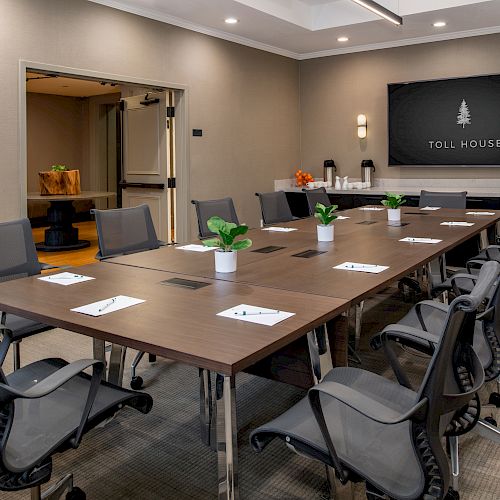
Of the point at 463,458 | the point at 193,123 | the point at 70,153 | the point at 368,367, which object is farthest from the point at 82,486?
the point at 70,153

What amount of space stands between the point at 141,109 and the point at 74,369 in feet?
18.4

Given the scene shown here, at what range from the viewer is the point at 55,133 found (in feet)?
38.0

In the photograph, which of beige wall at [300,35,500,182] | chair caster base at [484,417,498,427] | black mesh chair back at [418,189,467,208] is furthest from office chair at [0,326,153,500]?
beige wall at [300,35,500,182]

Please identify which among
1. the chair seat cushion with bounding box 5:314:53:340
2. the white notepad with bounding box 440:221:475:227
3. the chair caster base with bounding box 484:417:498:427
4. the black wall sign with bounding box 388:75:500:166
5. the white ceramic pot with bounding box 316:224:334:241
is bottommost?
the chair caster base with bounding box 484:417:498:427

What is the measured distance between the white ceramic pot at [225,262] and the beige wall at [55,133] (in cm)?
952

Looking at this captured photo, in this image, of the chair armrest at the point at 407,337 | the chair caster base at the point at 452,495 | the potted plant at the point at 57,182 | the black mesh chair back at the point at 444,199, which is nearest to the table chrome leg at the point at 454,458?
the chair caster base at the point at 452,495

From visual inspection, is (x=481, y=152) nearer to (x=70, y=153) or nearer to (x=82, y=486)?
(x=82, y=486)

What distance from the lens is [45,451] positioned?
152 centimetres

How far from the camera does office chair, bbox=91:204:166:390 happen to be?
11.0 feet

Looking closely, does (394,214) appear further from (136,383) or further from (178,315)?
(178,315)

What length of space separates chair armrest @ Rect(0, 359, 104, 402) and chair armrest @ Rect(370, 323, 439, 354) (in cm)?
102

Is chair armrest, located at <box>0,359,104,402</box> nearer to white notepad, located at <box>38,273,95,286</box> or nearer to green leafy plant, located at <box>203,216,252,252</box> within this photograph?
white notepad, located at <box>38,273,95,286</box>

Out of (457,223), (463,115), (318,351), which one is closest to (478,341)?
(318,351)

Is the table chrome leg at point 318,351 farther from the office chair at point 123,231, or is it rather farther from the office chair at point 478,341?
the office chair at point 123,231
